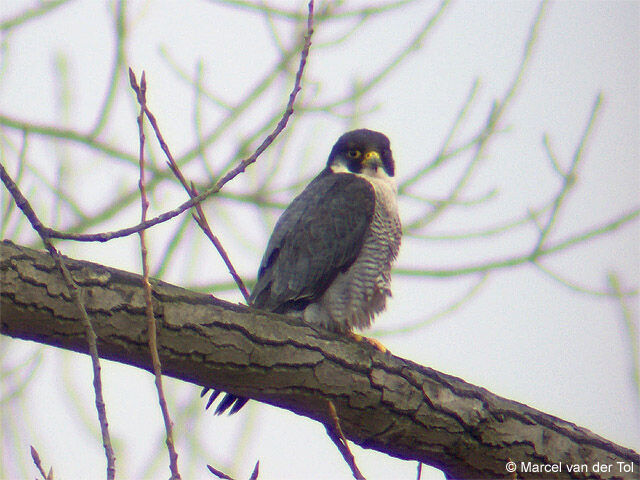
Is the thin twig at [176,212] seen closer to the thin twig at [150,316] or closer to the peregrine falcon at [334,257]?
the thin twig at [150,316]

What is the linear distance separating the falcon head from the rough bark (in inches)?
81.9

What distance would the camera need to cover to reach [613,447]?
11.3 ft

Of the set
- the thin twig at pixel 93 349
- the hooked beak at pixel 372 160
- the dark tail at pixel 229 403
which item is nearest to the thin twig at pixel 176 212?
the thin twig at pixel 93 349

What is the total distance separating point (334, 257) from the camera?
436 centimetres

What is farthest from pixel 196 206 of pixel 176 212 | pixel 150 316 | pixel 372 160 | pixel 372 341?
pixel 372 160

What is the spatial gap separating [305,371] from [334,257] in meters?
1.37

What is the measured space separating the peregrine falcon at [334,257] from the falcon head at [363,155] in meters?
0.42

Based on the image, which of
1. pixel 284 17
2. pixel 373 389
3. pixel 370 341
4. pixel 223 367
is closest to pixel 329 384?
pixel 373 389

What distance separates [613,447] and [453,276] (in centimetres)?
140

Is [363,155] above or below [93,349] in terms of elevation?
above

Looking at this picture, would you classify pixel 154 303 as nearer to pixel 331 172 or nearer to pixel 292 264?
pixel 292 264

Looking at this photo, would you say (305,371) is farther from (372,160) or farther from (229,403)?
(372,160)

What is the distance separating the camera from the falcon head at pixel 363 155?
517cm

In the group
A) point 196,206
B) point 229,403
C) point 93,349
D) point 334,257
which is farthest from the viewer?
point 334,257
